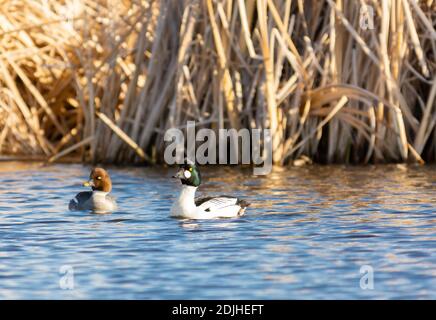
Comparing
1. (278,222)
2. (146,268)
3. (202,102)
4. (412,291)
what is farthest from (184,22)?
(412,291)

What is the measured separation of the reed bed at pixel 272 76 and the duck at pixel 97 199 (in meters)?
2.20

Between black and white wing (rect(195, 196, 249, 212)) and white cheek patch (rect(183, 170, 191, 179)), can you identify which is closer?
black and white wing (rect(195, 196, 249, 212))

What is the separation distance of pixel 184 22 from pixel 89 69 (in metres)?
1.57

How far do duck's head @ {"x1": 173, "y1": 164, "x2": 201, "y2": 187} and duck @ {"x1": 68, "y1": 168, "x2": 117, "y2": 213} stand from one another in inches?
27.2

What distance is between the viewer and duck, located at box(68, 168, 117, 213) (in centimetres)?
1044

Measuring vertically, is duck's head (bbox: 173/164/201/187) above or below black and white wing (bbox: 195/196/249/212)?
above

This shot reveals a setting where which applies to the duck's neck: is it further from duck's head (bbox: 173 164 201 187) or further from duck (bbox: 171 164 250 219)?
duck's head (bbox: 173 164 201 187)

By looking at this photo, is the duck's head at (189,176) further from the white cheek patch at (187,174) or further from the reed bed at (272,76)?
the reed bed at (272,76)

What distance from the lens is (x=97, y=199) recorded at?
1044cm

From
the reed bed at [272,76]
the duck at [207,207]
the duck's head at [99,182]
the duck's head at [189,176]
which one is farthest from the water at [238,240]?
the reed bed at [272,76]

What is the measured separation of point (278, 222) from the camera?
952 centimetres

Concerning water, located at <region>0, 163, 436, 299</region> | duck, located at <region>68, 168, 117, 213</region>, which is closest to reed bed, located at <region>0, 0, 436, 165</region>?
water, located at <region>0, 163, 436, 299</region>

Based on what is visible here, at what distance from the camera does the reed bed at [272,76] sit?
41.1 feet
